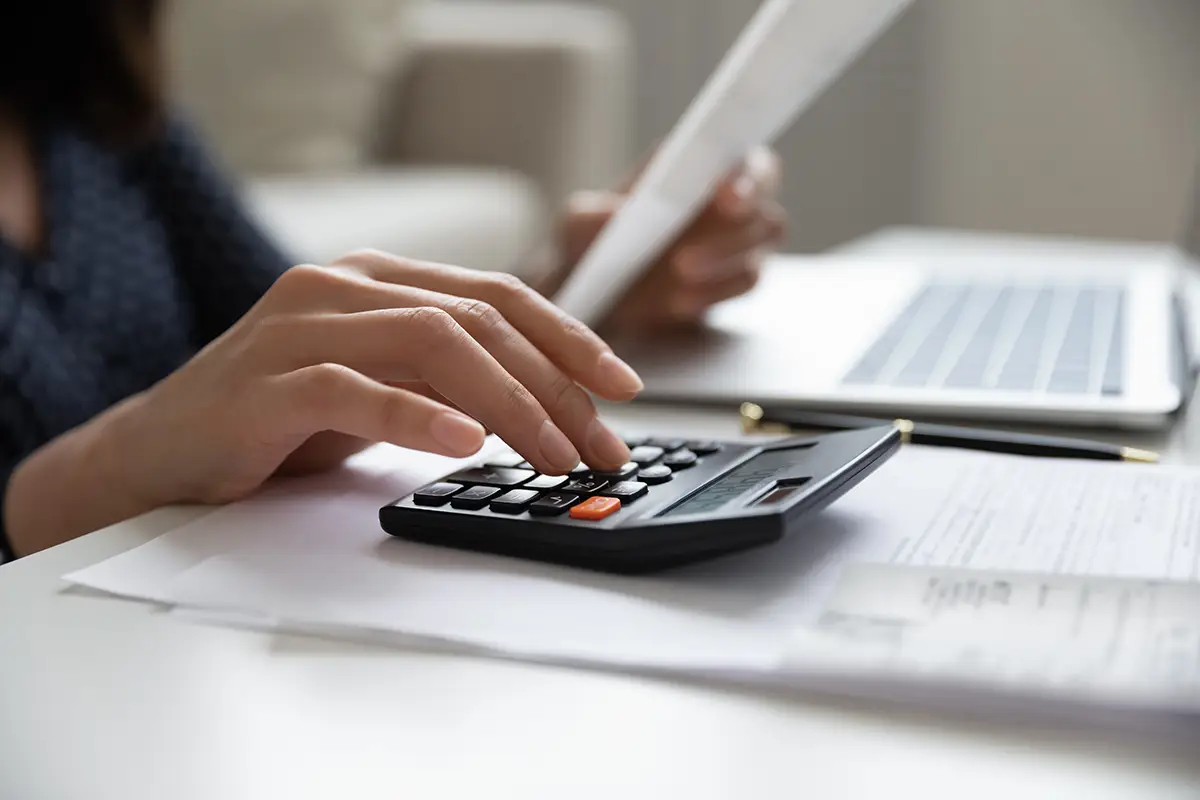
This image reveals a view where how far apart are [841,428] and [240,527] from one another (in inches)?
10.6

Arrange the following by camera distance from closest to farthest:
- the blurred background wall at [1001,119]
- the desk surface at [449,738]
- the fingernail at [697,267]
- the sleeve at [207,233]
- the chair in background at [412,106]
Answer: the desk surface at [449,738] → the fingernail at [697,267] → the sleeve at [207,233] → the chair in background at [412,106] → the blurred background wall at [1001,119]

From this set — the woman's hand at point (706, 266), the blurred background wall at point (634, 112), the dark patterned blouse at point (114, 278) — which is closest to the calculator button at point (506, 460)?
the woman's hand at point (706, 266)

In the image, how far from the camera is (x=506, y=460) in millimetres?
489

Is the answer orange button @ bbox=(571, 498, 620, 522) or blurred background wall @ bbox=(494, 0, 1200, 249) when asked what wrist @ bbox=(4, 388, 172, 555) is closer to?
orange button @ bbox=(571, 498, 620, 522)

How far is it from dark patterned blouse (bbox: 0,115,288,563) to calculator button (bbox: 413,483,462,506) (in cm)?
49

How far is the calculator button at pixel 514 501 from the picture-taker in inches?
16.6

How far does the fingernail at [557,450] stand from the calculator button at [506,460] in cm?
2

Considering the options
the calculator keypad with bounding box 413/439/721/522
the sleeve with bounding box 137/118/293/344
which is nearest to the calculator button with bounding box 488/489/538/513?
the calculator keypad with bounding box 413/439/721/522

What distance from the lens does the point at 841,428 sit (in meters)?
0.58

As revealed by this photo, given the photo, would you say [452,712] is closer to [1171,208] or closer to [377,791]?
[377,791]

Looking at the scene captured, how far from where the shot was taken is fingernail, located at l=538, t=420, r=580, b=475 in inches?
17.8

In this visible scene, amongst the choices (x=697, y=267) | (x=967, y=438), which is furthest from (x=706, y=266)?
(x=967, y=438)

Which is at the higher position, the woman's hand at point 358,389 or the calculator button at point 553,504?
the woman's hand at point 358,389

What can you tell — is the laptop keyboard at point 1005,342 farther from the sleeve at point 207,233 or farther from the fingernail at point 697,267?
the sleeve at point 207,233
